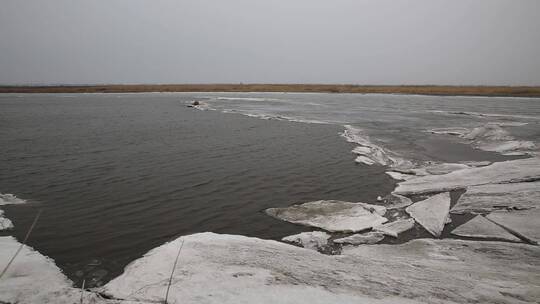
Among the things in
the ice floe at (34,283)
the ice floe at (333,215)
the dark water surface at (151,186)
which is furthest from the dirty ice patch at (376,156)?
the ice floe at (34,283)

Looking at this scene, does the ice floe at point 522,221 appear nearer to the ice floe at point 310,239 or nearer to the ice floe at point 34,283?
the ice floe at point 310,239

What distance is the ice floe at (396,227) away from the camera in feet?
24.0

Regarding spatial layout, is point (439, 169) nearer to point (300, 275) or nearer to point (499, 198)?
point (499, 198)

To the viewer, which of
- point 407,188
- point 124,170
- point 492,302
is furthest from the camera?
point 124,170

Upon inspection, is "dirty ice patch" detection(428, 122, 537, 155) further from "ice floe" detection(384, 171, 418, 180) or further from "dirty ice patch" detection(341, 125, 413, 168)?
"ice floe" detection(384, 171, 418, 180)

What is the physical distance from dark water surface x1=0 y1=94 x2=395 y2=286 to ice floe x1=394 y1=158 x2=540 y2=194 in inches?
33.8

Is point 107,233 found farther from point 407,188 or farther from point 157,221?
point 407,188

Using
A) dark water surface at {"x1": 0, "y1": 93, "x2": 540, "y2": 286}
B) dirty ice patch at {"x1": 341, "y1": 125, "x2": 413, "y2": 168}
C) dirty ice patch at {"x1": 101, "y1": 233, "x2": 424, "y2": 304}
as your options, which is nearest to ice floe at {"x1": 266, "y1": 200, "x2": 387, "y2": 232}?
dark water surface at {"x1": 0, "y1": 93, "x2": 540, "y2": 286}

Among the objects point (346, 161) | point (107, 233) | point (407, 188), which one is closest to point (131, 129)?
point (346, 161)

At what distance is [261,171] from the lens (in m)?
12.5

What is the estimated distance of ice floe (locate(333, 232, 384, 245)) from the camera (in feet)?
22.7

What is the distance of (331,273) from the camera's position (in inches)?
212

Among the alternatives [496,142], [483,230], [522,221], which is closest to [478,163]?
[496,142]

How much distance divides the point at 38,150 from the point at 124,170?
6566 mm
